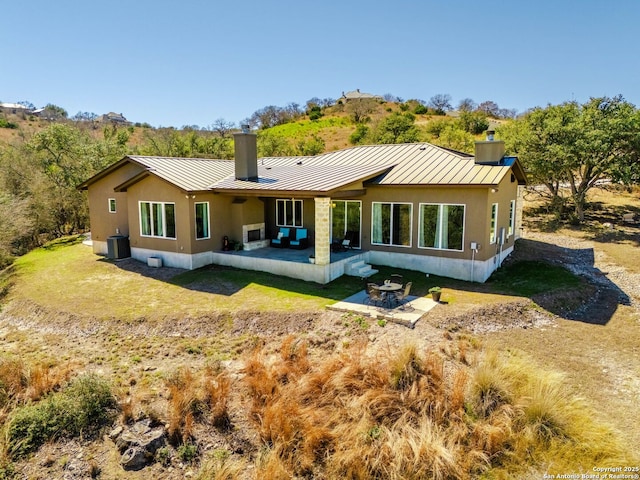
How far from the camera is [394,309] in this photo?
465 inches

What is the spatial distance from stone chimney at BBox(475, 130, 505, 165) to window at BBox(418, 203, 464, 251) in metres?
2.50

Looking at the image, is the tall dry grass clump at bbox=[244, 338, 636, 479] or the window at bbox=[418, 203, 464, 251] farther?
the window at bbox=[418, 203, 464, 251]

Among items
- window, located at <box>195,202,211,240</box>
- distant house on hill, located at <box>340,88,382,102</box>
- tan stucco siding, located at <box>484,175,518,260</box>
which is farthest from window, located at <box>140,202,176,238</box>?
distant house on hill, located at <box>340,88,382,102</box>

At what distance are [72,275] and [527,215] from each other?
101 ft

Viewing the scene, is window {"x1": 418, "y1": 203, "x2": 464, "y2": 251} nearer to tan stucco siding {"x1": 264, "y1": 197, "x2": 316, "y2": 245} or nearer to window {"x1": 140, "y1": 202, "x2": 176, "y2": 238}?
tan stucco siding {"x1": 264, "y1": 197, "x2": 316, "y2": 245}

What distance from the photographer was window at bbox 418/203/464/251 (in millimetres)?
14898

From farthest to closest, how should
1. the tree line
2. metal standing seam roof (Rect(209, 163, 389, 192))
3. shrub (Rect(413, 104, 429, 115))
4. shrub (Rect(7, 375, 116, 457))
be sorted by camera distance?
1. shrub (Rect(413, 104, 429, 115))
2. the tree line
3. metal standing seam roof (Rect(209, 163, 389, 192))
4. shrub (Rect(7, 375, 116, 457))

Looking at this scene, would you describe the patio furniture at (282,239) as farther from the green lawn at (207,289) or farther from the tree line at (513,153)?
the tree line at (513,153)

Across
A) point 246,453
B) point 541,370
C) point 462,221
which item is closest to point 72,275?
point 246,453

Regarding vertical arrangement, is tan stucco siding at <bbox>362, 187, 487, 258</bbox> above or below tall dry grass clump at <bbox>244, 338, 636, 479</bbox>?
above

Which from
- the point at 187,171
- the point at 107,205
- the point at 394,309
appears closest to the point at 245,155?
the point at 187,171

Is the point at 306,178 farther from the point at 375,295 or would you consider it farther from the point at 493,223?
the point at 493,223

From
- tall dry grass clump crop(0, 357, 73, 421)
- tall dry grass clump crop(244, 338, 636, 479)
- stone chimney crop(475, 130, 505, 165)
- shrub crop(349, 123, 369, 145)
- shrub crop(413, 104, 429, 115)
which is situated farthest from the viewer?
shrub crop(413, 104, 429, 115)

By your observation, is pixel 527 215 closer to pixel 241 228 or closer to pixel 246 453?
pixel 241 228
